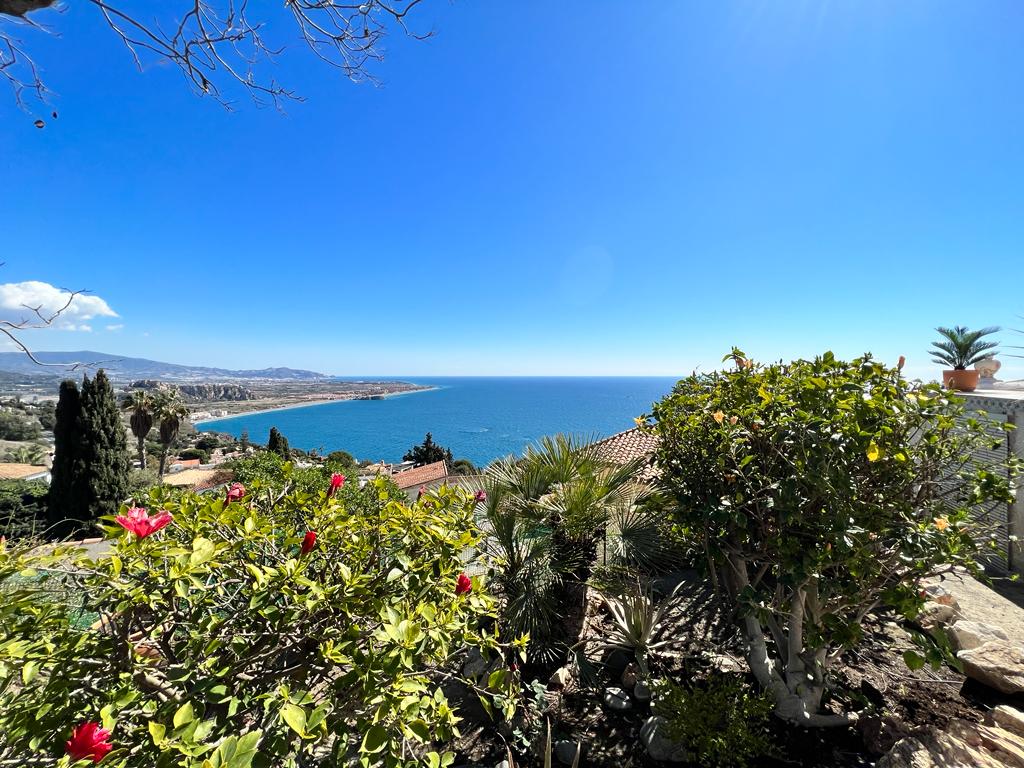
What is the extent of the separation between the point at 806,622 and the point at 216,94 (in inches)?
223

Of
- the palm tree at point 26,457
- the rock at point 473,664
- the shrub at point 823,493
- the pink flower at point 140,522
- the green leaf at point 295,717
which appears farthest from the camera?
the palm tree at point 26,457

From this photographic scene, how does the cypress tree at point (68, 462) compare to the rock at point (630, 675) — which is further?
the cypress tree at point (68, 462)

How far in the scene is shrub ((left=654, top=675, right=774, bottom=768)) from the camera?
8.55 feet

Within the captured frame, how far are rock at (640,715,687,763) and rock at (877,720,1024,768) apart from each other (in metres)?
1.23

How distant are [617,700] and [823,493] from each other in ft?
8.42

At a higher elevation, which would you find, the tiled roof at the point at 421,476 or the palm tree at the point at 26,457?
the tiled roof at the point at 421,476

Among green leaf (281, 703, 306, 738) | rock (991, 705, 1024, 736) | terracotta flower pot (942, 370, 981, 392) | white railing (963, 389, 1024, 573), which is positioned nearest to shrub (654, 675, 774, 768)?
rock (991, 705, 1024, 736)

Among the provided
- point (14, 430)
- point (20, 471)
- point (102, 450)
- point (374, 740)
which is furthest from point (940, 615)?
point (14, 430)

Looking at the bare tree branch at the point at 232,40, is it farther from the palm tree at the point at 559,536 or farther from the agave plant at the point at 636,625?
the agave plant at the point at 636,625

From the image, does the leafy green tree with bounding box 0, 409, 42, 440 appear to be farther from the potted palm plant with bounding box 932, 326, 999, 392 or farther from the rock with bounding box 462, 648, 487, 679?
the potted palm plant with bounding box 932, 326, 999, 392

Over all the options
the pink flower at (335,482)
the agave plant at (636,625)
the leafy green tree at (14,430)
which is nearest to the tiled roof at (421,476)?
the agave plant at (636,625)

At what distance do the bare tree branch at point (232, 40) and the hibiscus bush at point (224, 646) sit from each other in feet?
8.77

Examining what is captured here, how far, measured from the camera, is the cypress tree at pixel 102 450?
18562mm

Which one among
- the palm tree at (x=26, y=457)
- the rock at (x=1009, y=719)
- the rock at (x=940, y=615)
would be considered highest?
the rock at (x=1009, y=719)
